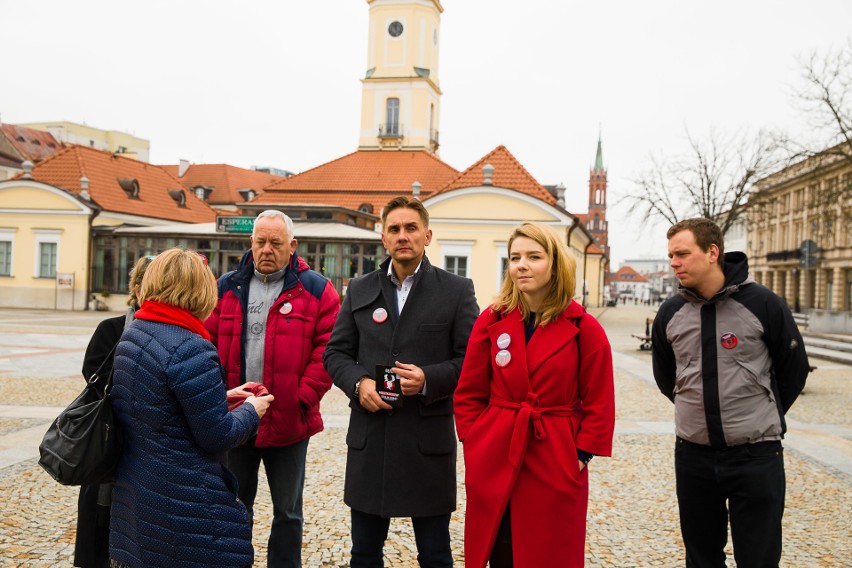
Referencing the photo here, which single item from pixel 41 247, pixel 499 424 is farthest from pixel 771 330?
pixel 41 247

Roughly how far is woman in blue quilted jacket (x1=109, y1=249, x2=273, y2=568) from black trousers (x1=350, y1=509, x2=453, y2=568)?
78 cm

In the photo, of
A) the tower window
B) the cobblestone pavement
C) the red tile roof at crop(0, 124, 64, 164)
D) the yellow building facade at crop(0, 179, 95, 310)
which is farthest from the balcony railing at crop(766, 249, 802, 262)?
the red tile roof at crop(0, 124, 64, 164)

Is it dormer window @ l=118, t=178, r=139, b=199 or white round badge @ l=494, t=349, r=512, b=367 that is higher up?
dormer window @ l=118, t=178, r=139, b=199

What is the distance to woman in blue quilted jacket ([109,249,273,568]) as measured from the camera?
2.76 metres

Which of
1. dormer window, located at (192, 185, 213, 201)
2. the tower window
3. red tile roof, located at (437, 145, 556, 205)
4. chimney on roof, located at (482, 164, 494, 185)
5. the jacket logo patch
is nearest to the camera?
the jacket logo patch

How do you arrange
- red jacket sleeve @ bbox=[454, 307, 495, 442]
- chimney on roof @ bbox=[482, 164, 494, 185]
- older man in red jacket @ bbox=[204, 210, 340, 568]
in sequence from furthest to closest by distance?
chimney on roof @ bbox=[482, 164, 494, 185] < older man in red jacket @ bbox=[204, 210, 340, 568] < red jacket sleeve @ bbox=[454, 307, 495, 442]

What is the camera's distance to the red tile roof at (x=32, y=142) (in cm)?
6881

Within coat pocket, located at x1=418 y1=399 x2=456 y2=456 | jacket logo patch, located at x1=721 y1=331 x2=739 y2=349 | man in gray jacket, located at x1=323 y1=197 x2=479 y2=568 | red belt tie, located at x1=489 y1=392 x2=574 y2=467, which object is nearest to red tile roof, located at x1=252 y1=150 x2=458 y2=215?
man in gray jacket, located at x1=323 y1=197 x2=479 y2=568

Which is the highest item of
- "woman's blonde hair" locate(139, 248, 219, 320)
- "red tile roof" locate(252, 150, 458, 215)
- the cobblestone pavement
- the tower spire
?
the tower spire

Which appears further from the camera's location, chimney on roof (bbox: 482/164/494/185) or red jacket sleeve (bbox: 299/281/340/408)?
chimney on roof (bbox: 482/164/494/185)

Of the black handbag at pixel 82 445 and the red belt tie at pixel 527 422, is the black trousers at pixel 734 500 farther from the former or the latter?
the black handbag at pixel 82 445

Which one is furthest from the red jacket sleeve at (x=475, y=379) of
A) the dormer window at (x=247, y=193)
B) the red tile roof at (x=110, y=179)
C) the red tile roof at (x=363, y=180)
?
the dormer window at (x=247, y=193)

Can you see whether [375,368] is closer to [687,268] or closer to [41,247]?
[687,268]

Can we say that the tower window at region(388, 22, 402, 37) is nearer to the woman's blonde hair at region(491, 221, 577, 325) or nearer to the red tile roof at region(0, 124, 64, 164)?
the red tile roof at region(0, 124, 64, 164)
